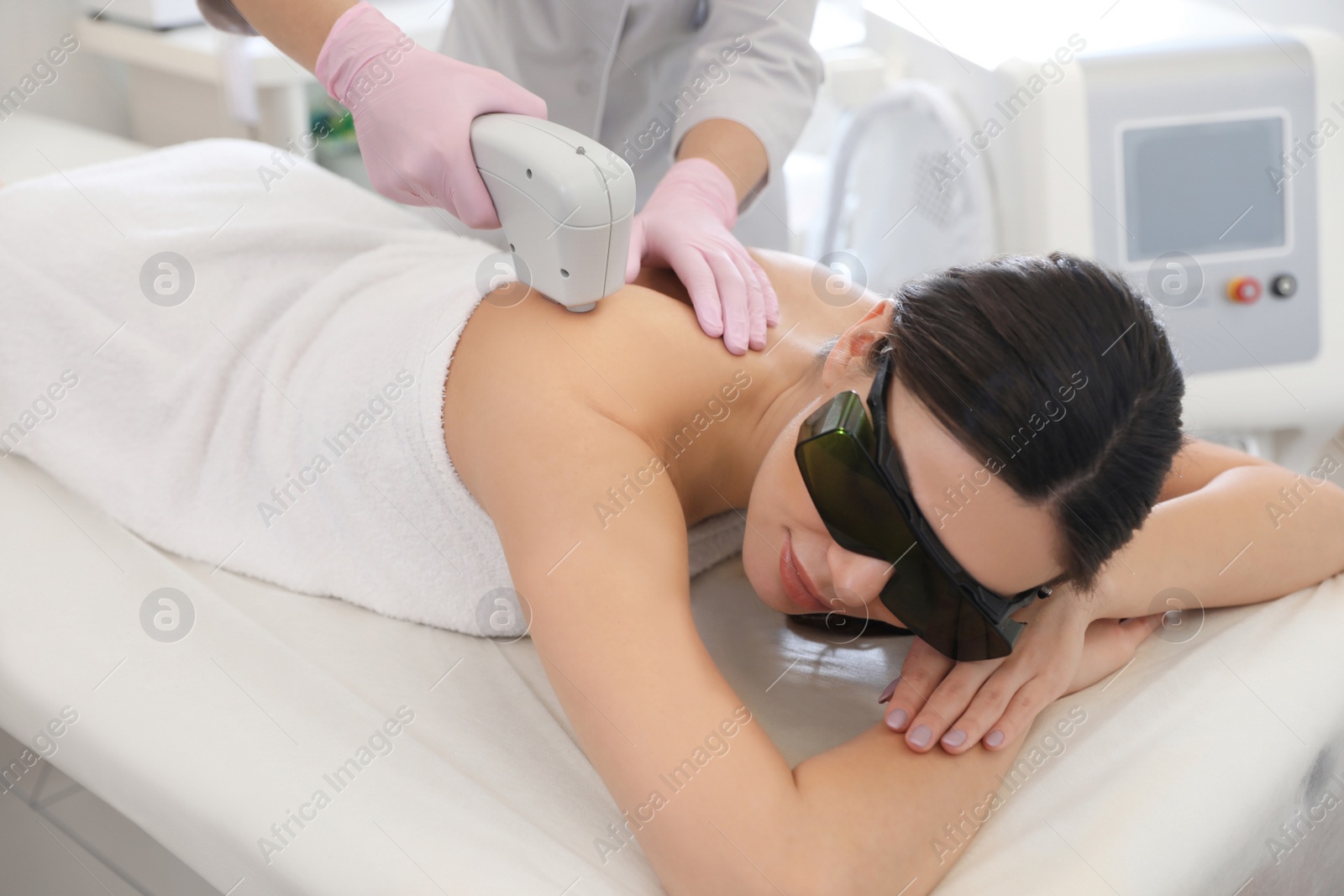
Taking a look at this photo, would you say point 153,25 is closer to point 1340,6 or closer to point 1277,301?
point 1277,301

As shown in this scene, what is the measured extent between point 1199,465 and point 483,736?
87 cm

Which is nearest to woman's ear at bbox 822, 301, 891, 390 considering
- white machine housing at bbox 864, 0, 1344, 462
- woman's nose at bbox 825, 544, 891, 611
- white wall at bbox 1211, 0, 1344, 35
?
woman's nose at bbox 825, 544, 891, 611

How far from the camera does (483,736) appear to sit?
94 cm

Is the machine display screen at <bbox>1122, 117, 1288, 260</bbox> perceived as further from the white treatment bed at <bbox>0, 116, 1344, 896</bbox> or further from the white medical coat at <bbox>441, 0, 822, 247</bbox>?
the white treatment bed at <bbox>0, 116, 1344, 896</bbox>

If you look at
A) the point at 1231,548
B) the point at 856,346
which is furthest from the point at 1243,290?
the point at 856,346

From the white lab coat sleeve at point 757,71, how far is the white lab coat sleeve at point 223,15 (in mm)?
595

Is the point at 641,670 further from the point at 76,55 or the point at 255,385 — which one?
the point at 76,55

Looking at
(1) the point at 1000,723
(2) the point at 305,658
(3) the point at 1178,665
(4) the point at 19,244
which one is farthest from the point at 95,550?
(3) the point at 1178,665

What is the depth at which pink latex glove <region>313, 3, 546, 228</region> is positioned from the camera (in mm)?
994

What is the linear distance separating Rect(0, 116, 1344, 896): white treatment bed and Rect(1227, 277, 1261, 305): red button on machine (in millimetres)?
622

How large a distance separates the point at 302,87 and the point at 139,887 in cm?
166

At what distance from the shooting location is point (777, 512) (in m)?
0.94

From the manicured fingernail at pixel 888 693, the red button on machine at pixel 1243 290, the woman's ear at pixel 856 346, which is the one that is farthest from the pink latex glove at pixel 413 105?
the red button on machine at pixel 1243 290

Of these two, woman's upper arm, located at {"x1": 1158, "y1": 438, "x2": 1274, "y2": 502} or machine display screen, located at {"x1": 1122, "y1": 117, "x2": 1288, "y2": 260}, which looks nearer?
woman's upper arm, located at {"x1": 1158, "y1": 438, "x2": 1274, "y2": 502}
